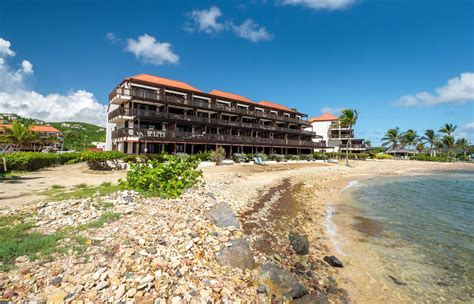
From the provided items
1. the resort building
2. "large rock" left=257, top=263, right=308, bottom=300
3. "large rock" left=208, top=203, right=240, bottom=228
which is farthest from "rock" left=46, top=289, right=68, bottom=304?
the resort building

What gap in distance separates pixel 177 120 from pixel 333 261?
1263 inches

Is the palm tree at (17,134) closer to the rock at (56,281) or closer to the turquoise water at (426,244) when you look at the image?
the rock at (56,281)

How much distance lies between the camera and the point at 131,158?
24.5m

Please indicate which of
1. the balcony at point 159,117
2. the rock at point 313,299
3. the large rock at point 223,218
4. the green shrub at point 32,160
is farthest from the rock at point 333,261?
the balcony at point 159,117

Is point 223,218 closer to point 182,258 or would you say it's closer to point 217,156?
point 182,258

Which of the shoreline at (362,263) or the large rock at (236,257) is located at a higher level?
the large rock at (236,257)

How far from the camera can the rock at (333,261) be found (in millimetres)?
6844

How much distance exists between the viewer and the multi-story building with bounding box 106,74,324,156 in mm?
32125

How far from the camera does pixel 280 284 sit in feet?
16.6

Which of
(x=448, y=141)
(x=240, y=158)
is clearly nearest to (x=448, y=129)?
(x=448, y=141)

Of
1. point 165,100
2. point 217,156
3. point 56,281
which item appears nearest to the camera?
point 56,281

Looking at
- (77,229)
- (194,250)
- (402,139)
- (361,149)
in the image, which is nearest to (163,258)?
(194,250)

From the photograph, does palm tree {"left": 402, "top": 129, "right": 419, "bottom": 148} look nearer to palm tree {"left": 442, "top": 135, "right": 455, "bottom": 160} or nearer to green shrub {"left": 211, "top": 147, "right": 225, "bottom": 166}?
palm tree {"left": 442, "top": 135, "right": 455, "bottom": 160}

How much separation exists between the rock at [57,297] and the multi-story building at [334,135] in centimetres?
7450
